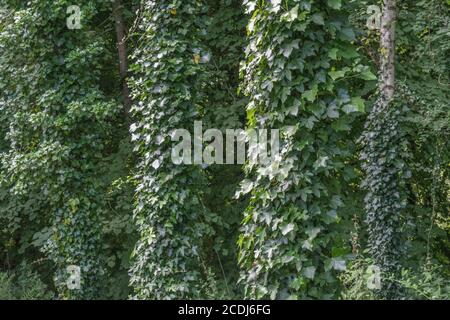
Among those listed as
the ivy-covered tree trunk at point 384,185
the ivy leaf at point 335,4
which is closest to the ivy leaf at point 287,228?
the ivy leaf at point 335,4

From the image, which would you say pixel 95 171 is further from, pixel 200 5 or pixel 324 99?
pixel 324 99

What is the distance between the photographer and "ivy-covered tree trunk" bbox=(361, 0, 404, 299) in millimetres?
7645

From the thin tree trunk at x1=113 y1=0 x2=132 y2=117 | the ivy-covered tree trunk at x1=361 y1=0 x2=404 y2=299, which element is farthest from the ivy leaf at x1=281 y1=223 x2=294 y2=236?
the thin tree trunk at x1=113 y1=0 x2=132 y2=117

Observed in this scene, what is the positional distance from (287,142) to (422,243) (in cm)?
505

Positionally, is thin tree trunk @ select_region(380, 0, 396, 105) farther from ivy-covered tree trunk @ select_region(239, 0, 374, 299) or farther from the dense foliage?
ivy-covered tree trunk @ select_region(239, 0, 374, 299)

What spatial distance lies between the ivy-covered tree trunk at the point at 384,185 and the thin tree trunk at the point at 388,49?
0.28ft

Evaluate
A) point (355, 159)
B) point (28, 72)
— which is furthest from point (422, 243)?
point (28, 72)

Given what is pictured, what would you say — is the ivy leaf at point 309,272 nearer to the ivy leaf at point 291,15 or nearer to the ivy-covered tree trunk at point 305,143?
the ivy-covered tree trunk at point 305,143

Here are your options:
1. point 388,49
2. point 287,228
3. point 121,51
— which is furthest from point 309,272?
point 121,51

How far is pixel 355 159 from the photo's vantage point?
974 centimetres

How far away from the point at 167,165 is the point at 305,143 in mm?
2221

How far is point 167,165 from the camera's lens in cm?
656

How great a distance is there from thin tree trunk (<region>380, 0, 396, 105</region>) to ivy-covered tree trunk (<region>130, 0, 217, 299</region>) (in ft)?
9.78

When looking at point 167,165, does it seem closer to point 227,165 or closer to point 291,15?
point 291,15
